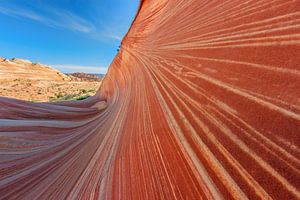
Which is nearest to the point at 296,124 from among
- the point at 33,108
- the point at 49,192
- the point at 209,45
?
the point at 209,45

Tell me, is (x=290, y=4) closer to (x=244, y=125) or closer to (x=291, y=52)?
(x=291, y=52)

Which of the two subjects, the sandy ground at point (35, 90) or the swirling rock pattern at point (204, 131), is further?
the sandy ground at point (35, 90)

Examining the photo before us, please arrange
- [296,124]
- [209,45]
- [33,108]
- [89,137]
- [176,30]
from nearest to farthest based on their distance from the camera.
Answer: [296,124]
[209,45]
[176,30]
[89,137]
[33,108]

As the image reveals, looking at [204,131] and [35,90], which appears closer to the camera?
[204,131]

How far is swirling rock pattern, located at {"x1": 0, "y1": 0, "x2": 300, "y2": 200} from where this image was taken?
1.00 feet

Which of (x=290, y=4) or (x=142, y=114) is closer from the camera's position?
(x=290, y=4)

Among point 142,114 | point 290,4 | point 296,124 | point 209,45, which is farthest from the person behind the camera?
point 142,114

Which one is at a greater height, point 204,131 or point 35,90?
point 204,131

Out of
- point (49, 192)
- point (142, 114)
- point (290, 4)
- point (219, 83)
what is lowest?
point (49, 192)

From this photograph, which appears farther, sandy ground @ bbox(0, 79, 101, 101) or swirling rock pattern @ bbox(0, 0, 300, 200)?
sandy ground @ bbox(0, 79, 101, 101)

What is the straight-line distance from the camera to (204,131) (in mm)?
441

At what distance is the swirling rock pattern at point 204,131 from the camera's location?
1.00 ft

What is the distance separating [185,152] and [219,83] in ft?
0.55

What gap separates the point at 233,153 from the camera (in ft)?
1.14
